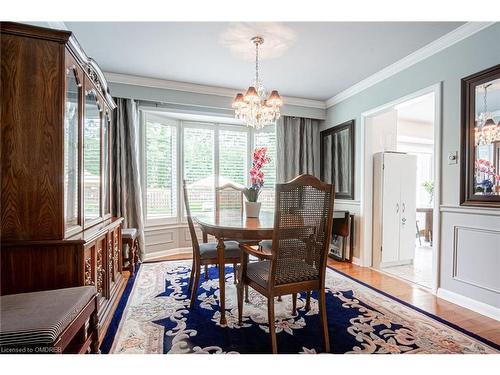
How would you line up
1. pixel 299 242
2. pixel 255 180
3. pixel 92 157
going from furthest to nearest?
pixel 255 180 → pixel 92 157 → pixel 299 242

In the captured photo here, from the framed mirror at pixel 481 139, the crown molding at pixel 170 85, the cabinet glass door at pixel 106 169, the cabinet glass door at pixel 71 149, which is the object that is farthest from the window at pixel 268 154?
the cabinet glass door at pixel 71 149

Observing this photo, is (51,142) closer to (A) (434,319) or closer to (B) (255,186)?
(B) (255,186)

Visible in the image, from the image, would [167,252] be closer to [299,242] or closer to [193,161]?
[193,161]

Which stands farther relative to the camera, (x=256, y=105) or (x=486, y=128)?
(x=256, y=105)

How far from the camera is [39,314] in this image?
1.20 metres

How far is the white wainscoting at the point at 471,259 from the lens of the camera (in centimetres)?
234

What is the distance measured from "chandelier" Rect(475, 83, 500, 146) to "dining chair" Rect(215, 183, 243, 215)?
256 centimetres

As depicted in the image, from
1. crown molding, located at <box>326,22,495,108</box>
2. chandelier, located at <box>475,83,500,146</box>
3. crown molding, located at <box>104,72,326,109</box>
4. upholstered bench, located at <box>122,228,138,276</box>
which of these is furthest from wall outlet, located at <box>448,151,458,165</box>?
upholstered bench, located at <box>122,228,138,276</box>

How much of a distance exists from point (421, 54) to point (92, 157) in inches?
139

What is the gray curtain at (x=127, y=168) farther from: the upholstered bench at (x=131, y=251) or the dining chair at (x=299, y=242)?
the dining chair at (x=299, y=242)

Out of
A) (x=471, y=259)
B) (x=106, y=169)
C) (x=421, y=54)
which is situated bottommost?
(x=471, y=259)

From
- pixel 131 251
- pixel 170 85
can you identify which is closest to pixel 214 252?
pixel 131 251
